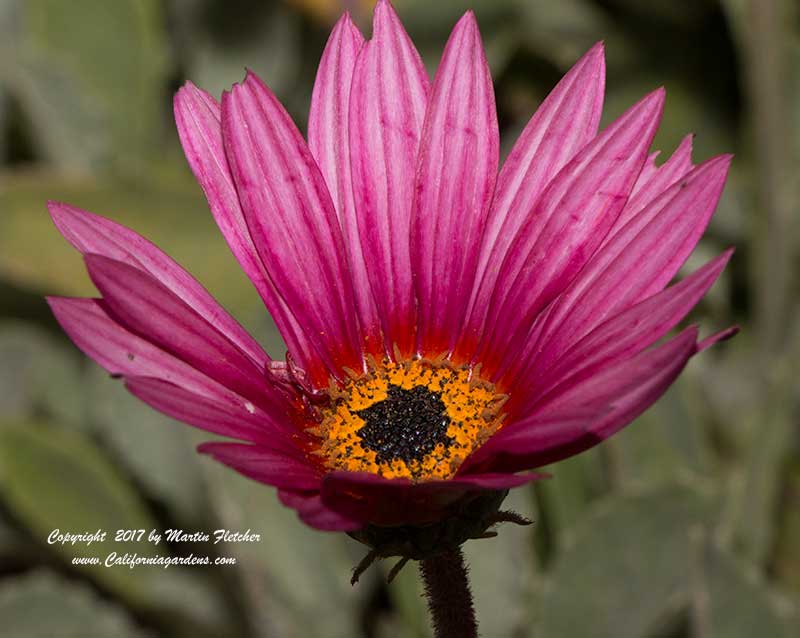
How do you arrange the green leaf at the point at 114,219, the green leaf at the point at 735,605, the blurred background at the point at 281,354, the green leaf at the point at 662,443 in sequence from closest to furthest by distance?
the green leaf at the point at 735,605 < the blurred background at the point at 281,354 < the green leaf at the point at 662,443 < the green leaf at the point at 114,219

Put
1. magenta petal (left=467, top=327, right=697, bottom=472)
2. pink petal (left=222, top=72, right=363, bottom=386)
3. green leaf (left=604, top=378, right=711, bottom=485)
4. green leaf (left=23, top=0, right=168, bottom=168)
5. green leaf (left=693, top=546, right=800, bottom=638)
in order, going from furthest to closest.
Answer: green leaf (left=23, top=0, right=168, bottom=168), green leaf (left=604, top=378, right=711, bottom=485), green leaf (left=693, top=546, right=800, bottom=638), pink petal (left=222, top=72, right=363, bottom=386), magenta petal (left=467, top=327, right=697, bottom=472)

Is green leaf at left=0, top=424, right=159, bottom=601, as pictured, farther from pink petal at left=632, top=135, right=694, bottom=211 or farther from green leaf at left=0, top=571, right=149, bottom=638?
pink petal at left=632, top=135, right=694, bottom=211

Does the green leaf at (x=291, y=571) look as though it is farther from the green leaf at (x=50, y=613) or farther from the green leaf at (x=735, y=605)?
the green leaf at (x=735, y=605)

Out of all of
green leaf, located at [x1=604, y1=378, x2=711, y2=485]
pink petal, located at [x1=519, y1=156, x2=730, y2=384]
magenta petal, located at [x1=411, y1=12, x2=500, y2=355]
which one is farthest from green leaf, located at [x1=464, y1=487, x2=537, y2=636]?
pink petal, located at [x1=519, y1=156, x2=730, y2=384]

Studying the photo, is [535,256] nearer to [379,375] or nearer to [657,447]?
[379,375]

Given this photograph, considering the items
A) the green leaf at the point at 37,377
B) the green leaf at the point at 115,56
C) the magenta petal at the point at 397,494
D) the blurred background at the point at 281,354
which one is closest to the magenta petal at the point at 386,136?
the magenta petal at the point at 397,494
